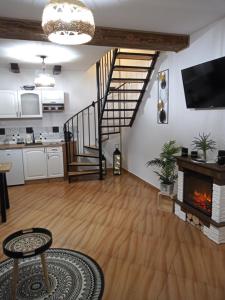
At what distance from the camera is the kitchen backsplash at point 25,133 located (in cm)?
566

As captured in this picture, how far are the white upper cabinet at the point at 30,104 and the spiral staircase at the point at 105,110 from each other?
2.51 feet

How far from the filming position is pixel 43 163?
17.9ft

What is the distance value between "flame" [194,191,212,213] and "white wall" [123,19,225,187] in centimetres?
56

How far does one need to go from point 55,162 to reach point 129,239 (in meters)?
3.16

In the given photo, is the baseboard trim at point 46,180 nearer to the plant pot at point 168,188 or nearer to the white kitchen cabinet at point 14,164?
the white kitchen cabinet at point 14,164

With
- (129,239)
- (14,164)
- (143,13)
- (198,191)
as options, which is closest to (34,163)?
(14,164)

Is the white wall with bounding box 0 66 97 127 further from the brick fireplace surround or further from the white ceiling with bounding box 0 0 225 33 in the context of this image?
the brick fireplace surround

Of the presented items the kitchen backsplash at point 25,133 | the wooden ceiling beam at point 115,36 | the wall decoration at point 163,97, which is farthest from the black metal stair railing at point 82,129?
the wooden ceiling beam at point 115,36

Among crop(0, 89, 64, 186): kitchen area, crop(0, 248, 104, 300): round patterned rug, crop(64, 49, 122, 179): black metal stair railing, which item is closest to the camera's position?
crop(0, 248, 104, 300): round patterned rug

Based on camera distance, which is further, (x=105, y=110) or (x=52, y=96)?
(x=52, y=96)

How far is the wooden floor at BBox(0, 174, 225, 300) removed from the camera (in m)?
2.10

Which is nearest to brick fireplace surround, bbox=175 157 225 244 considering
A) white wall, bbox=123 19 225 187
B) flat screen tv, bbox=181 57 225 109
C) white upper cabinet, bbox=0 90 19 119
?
white wall, bbox=123 19 225 187

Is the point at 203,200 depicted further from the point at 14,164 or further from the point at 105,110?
the point at 14,164

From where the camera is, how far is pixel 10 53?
4.17 metres
